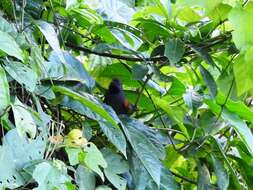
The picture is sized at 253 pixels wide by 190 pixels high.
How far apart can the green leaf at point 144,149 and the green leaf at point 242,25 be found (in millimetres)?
313

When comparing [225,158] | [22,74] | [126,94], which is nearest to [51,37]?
[22,74]

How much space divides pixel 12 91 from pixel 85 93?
140 mm

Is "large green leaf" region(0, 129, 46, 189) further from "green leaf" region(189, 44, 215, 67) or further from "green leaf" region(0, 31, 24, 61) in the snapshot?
"green leaf" region(189, 44, 215, 67)

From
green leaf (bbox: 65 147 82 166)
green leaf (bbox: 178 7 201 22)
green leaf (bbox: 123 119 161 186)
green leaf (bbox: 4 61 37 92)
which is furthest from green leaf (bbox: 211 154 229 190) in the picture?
green leaf (bbox: 4 61 37 92)

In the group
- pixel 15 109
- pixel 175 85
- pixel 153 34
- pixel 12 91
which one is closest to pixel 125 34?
pixel 153 34

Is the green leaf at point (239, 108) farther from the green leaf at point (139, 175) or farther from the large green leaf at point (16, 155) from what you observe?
the large green leaf at point (16, 155)

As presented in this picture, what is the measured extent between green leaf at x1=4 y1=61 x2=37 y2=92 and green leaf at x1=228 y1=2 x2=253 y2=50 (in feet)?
1.04

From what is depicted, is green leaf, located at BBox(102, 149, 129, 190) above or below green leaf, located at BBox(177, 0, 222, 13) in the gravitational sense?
below

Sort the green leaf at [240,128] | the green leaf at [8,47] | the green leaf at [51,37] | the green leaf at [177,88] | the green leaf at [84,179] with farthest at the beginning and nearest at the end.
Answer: the green leaf at [177,88] < the green leaf at [240,128] < the green leaf at [84,179] < the green leaf at [51,37] < the green leaf at [8,47]

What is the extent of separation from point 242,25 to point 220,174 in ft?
1.67

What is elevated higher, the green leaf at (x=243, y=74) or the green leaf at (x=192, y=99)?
the green leaf at (x=243, y=74)

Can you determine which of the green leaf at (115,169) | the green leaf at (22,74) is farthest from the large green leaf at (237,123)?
the green leaf at (22,74)

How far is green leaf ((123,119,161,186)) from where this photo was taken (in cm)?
100

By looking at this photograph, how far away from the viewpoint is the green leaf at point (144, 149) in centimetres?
100
